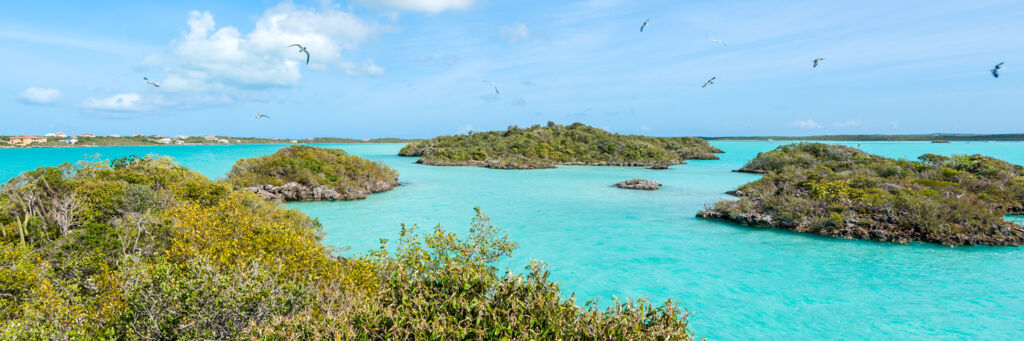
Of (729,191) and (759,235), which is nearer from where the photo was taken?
(759,235)

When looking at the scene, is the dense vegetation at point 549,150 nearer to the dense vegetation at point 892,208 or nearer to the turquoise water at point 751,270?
the turquoise water at point 751,270

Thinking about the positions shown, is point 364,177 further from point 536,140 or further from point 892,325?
point 536,140

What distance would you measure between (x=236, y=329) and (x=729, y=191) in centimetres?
3567

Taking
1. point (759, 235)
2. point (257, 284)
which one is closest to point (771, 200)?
point (759, 235)

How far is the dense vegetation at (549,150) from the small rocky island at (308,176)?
30.6 meters

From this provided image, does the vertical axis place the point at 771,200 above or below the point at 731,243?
above

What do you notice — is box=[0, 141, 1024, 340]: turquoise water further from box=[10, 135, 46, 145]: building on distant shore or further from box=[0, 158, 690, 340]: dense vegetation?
box=[10, 135, 46, 145]: building on distant shore

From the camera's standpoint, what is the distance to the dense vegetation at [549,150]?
226 feet

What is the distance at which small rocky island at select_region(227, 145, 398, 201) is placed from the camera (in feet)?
101

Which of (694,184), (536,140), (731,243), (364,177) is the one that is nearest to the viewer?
(731,243)

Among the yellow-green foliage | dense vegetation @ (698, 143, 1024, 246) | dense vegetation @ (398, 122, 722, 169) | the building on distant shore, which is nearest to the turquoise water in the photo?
dense vegetation @ (698, 143, 1024, 246)

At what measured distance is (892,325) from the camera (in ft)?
36.8

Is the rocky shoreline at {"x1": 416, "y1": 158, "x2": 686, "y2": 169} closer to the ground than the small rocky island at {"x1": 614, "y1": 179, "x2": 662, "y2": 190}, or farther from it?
farther from it

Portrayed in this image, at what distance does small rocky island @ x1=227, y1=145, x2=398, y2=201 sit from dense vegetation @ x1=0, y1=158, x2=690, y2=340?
19122mm
